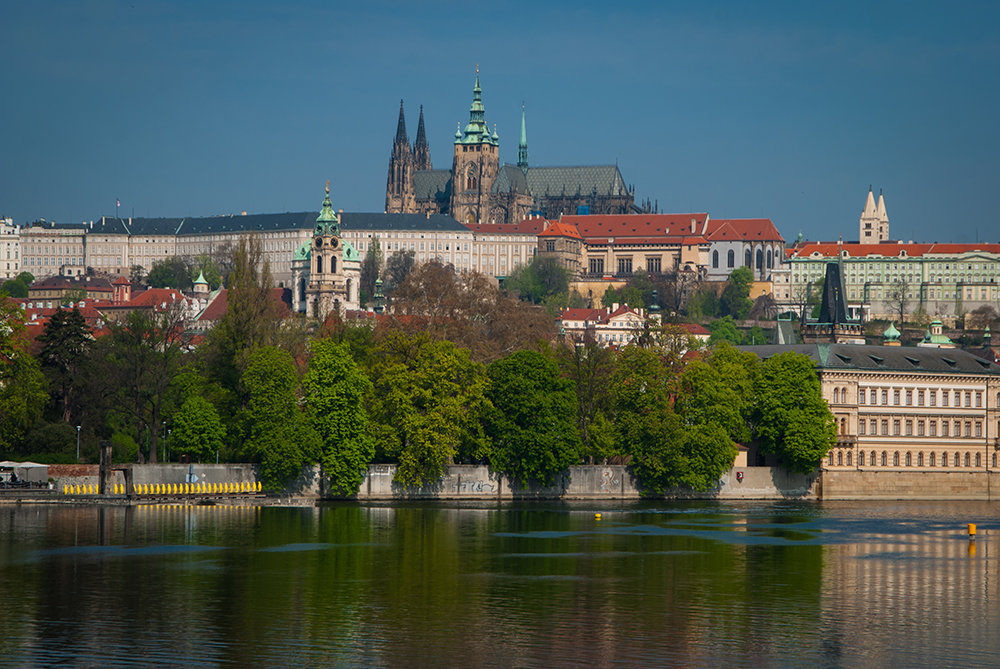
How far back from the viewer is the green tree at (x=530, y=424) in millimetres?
84125

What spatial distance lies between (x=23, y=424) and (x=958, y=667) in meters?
52.7

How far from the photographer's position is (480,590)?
1902 inches

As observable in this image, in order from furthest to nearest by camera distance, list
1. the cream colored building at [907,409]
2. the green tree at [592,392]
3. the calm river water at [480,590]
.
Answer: the cream colored building at [907,409]
the green tree at [592,392]
the calm river water at [480,590]

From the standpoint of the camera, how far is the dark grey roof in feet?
328

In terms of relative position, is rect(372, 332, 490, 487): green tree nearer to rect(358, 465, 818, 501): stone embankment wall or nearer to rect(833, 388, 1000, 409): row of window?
rect(358, 465, 818, 501): stone embankment wall

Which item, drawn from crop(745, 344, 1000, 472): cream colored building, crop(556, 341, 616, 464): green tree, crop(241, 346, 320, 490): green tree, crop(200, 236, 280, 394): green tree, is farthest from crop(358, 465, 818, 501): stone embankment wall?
crop(200, 236, 280, 394): green tree

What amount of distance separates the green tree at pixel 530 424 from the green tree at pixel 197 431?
14357mm

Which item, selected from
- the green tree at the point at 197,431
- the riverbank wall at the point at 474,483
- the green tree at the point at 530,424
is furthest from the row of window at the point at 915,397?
the green tree at the point at 197,431

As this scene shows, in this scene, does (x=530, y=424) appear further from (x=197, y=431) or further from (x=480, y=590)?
(x=480, y=590)

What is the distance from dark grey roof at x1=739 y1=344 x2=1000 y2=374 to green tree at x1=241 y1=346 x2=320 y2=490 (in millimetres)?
33571

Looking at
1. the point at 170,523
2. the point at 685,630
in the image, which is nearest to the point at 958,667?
the point at 685,630

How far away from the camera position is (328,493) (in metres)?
81.8

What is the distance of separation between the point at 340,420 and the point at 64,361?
1510 cm

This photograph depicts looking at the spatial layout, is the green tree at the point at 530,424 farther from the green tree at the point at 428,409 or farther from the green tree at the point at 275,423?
the green tree at the point at 275,423
